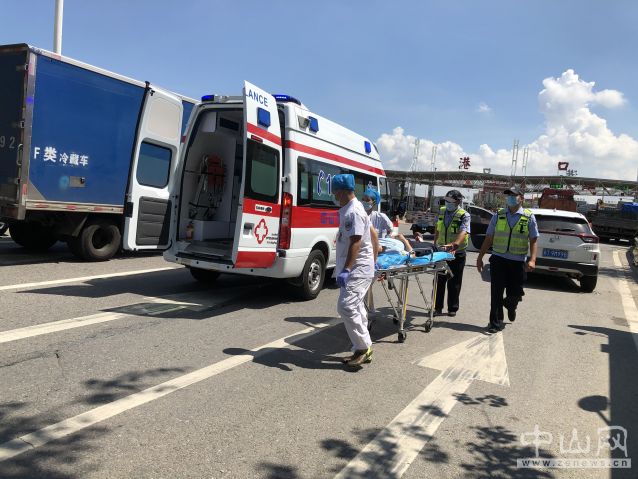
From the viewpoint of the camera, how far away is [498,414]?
3754mm

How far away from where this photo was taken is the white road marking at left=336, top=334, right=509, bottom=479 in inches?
114

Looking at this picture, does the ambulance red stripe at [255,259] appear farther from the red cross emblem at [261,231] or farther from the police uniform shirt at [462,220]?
the police uniform shirt at [462,220]

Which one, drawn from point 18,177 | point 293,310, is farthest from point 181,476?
point 18,177

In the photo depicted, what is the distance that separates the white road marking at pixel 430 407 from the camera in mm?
2897

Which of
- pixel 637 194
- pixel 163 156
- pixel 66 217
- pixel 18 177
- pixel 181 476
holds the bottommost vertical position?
pixel 181 476

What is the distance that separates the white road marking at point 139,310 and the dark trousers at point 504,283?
377 cm

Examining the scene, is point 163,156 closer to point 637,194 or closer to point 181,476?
point 181,476

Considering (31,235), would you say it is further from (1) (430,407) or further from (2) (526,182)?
(2) (526,182)

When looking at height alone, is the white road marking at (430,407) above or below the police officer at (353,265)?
below

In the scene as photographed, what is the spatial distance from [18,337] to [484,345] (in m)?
5.12

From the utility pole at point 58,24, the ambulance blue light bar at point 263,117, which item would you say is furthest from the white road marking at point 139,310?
the utility pole at point 58,24

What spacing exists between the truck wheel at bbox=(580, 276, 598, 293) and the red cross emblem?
7.80 m

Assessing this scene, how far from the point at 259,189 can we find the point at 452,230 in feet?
9.68

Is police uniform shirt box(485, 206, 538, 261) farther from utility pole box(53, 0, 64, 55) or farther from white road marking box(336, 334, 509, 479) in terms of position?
utility pole box(53, 0, 64, 55)
